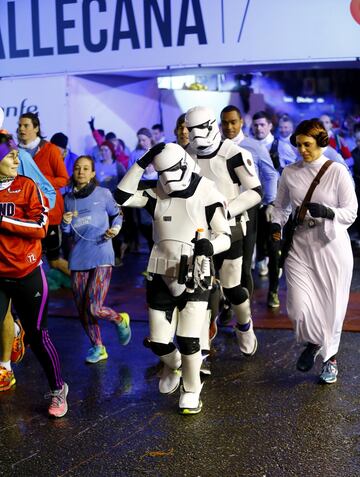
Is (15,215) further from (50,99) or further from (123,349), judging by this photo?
(50,99)

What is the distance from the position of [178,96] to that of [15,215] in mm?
9595

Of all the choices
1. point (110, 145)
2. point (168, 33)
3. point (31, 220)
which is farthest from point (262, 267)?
point (31, 220)

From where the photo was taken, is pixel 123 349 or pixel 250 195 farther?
pixel 123 349

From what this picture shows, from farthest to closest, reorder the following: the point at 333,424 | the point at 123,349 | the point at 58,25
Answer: the point at 58,25 < the point at 123,349 < the point at 333,424

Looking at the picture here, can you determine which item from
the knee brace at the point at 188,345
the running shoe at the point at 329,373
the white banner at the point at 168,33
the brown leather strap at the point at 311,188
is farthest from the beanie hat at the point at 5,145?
the white banner at the point at 168,33

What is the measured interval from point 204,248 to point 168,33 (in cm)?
738

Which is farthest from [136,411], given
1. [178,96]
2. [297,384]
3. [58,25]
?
[178,96]

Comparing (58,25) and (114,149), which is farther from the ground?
(58,25)

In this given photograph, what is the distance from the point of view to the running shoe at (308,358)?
587cm

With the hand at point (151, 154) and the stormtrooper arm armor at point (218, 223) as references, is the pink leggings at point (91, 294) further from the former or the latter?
the stormtrooper arm armor at point (218, 223)

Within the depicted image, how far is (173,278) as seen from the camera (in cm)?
524

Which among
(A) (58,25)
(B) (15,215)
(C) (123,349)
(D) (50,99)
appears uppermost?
(A) (58,25)

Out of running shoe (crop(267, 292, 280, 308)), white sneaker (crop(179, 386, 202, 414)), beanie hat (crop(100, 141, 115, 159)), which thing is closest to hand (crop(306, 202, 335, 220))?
white sneaker (crop(179, 386, 202, 414))

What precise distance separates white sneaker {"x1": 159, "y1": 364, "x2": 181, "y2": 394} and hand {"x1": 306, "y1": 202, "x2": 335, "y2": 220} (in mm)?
1462
